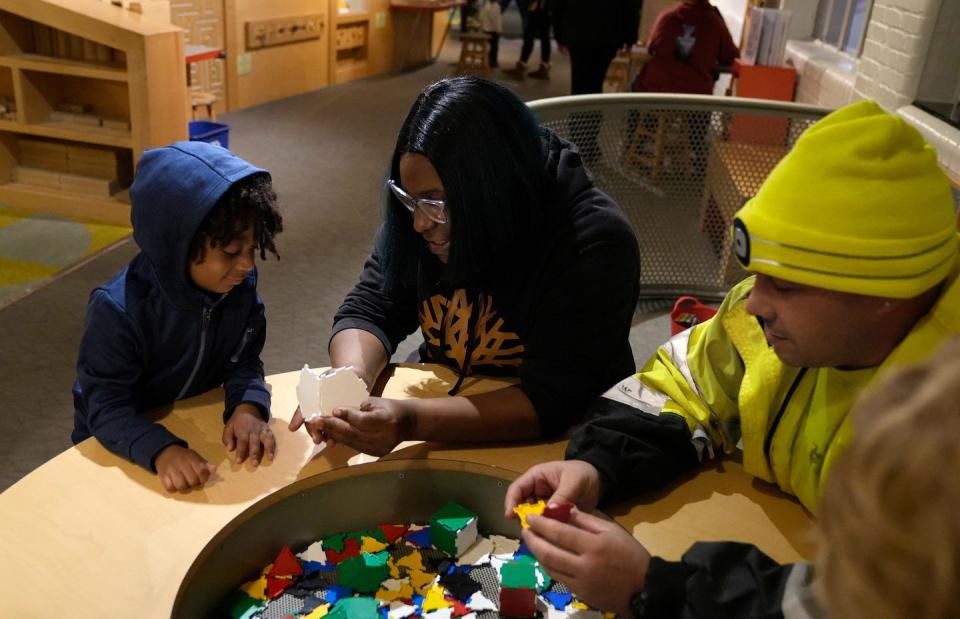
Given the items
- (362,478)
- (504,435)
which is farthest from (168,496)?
(504,435)

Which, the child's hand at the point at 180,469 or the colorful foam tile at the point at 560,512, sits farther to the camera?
the child's hand at the point at 180,469

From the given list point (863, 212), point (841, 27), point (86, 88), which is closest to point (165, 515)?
point (863, 212)

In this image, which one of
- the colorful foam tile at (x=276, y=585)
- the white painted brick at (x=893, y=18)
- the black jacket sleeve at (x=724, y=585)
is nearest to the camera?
the black jacket sleeve at (x=724, y=585)

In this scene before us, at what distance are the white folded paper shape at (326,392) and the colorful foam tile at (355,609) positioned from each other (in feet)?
0.98

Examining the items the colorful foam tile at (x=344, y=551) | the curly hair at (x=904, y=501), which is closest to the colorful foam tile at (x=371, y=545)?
the colorful foam tile at (x=344, y=551)

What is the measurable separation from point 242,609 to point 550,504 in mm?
479

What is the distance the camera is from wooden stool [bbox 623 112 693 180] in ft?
10.9

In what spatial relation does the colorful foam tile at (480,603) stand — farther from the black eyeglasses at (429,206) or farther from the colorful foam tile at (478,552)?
the black eyeglasses at (429,206)

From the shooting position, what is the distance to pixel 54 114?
15.2ft

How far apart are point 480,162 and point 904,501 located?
101cm

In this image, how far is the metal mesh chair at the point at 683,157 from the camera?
3.23 metres

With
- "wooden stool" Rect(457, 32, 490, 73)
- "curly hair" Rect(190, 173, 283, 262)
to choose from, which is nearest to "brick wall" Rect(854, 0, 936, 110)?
"curly hair" Rect(190, 173, 283, 262)

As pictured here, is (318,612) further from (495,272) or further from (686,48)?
(686,48)

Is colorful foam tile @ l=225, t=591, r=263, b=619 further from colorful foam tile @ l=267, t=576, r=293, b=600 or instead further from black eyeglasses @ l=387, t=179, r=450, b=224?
black eyeglasses @ l=387, t=179, r=450, b=224
